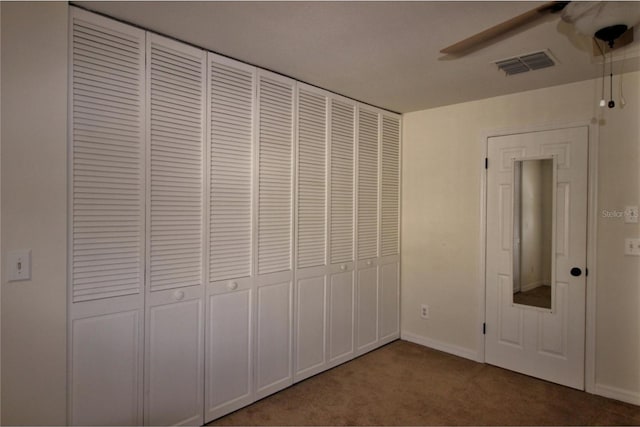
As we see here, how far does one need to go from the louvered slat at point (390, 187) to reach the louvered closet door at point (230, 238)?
161 centimetres

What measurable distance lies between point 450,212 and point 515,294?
36.6 inches

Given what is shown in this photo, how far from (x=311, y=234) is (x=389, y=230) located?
112cm

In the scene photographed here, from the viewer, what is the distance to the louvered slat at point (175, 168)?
7.11 ft

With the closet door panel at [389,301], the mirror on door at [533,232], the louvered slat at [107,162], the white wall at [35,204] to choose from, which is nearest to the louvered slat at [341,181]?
the closet door panel at [389,301]

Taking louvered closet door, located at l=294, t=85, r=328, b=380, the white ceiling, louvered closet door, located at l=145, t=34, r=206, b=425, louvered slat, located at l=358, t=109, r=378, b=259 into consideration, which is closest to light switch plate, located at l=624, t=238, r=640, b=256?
the white ceiling

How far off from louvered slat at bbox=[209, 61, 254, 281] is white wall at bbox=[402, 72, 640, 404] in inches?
78.4

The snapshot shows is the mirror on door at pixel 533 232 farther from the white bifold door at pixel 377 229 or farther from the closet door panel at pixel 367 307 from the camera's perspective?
the closet door panel at pixel 367 307

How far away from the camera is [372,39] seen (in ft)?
7.23

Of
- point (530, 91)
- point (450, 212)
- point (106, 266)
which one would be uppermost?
point (530, 91)

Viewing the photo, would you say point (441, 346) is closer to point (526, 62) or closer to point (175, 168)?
point (526, 62)

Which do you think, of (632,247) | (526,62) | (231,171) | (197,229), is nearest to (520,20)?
(526,62)

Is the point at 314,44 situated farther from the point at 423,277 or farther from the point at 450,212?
the point at 423,277

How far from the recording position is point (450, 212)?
3.67 m

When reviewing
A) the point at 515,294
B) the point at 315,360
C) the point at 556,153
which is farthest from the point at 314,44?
the point at 515,294
